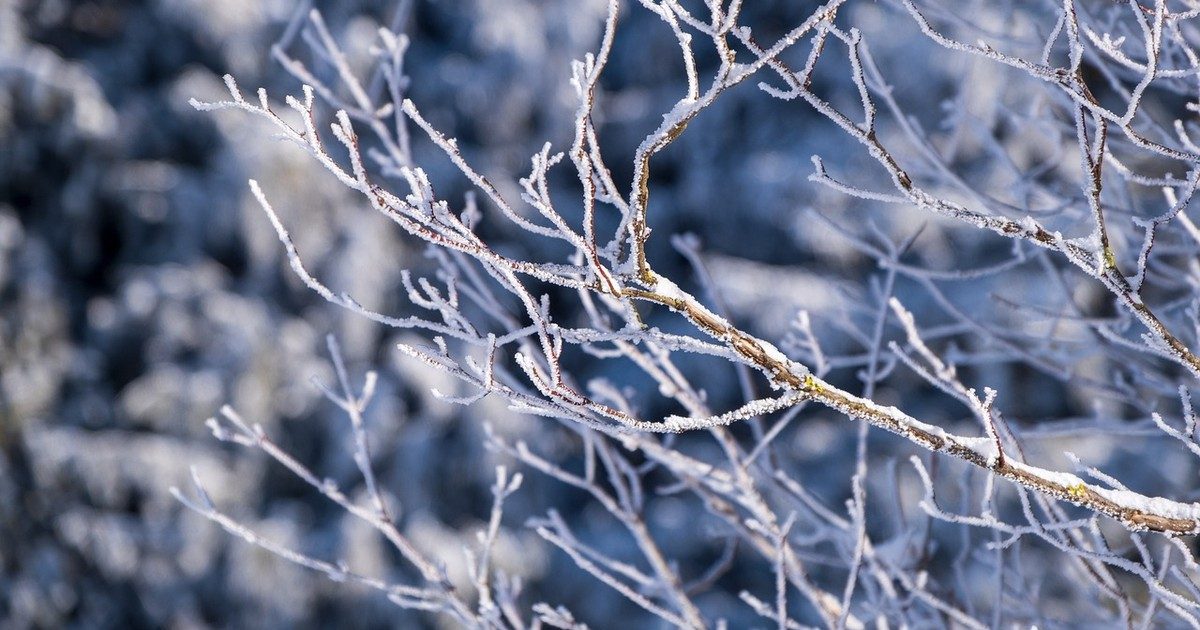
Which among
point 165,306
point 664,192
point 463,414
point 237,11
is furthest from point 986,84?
point 165,306

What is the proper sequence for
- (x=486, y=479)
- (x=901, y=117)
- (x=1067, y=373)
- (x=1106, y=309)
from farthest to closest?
(x=486, y=479), (x=1106, y=309), (x=1067, y=373), (x=901, y=117)

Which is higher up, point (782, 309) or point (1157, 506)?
point (782, 309)

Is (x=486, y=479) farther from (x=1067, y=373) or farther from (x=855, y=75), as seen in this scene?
(x=855, y=75)

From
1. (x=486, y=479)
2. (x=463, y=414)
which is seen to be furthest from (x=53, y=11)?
(x=486, y=479)

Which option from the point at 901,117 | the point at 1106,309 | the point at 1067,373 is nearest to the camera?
the point at 901,117

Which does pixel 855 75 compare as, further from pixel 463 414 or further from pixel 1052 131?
pixel 463 414

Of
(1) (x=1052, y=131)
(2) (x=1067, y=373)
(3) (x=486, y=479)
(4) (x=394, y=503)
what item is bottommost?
(4) (x=394, y=503)

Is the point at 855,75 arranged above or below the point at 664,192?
below

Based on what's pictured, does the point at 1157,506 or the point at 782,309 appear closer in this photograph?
the point at 1157,506

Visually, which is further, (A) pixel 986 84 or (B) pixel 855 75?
(A) pixel 986 84
